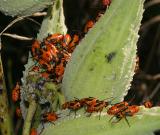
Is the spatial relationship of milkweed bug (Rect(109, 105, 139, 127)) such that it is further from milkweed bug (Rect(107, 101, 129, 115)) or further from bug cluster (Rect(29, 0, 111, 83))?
bug cluster (Rect(29, 0, 111, 83))

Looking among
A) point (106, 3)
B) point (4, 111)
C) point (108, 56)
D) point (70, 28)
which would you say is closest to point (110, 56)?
point (108, 56)

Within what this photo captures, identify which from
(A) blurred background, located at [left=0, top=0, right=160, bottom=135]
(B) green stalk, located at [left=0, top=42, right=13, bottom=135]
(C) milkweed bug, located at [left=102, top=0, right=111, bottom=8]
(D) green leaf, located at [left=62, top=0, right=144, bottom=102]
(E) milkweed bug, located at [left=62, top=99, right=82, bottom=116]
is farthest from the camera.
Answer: (A) blurred background, located at [left=0, top=0, right=160, bottom=135]

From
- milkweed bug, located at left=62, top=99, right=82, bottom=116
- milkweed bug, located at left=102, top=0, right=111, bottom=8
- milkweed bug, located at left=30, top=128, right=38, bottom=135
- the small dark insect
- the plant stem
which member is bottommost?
milkweed bug, located at left=30, top=128, right=38, bottom=135

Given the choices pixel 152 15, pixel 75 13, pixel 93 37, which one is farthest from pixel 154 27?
pixel 93 37

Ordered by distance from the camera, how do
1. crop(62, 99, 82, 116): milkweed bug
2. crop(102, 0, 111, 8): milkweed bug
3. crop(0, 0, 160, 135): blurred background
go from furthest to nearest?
crop(0, 0, 160, 135): blurred background → crop(102, 0, 111, 8): milkweed bug → crop(62, 99, 82, 116): milkweed bug

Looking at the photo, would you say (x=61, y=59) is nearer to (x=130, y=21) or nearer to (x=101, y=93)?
Result: (x=101, y=93)

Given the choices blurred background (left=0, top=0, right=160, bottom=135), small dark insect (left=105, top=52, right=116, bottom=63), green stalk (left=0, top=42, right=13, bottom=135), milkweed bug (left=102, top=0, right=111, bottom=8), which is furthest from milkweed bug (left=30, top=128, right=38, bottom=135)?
blurred background (left=0, top=0, right=160, bottom=135)

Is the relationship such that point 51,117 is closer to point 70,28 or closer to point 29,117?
point 29,117
